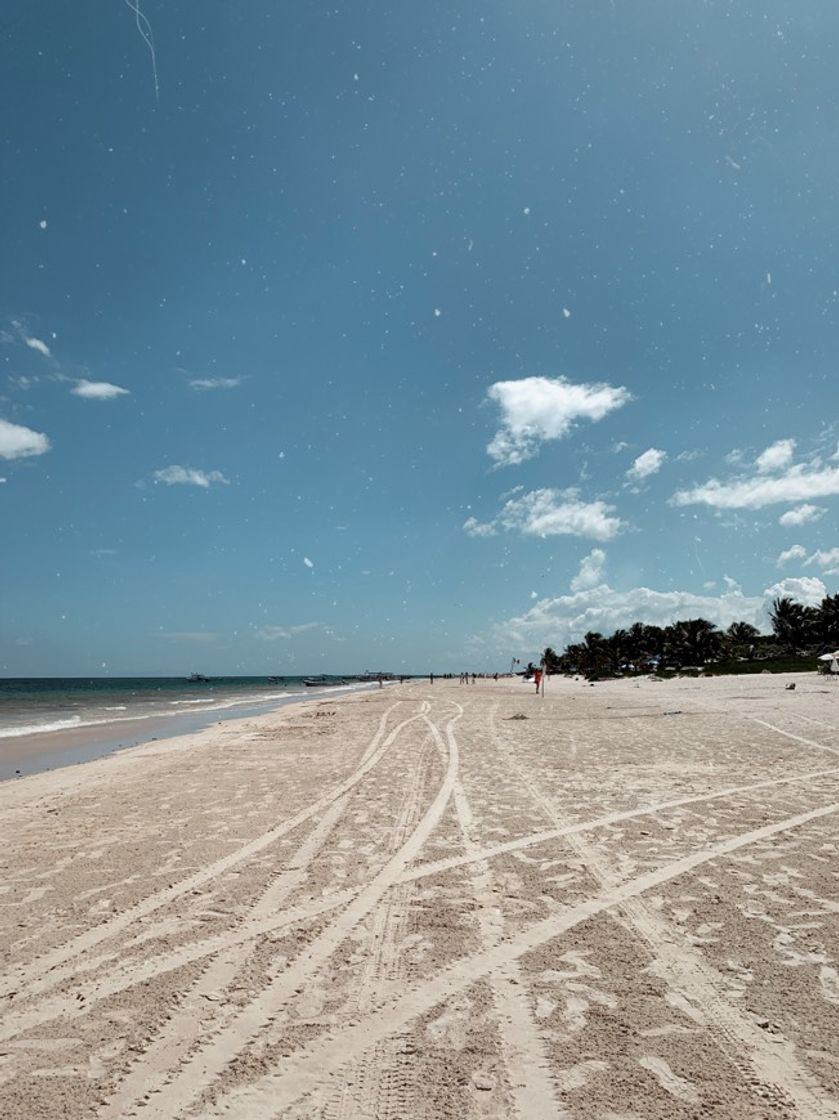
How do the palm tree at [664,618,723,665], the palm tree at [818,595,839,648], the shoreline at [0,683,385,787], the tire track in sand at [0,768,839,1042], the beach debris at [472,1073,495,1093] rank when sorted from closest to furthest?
the beach debris at [472,1073,495,1093] → the tire track in sand at [0,768,839,1042] → the shoreline at [0,683,385,787] → the palm tree at [818,595,839,648] → the palm tree at [664,618,723,665]

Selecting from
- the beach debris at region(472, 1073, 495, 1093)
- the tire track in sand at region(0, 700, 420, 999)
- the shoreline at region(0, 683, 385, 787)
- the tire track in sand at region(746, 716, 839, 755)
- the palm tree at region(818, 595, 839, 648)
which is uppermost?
the palm tree at region(818, 595, 839, 648)

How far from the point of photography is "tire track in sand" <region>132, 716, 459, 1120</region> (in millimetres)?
2951

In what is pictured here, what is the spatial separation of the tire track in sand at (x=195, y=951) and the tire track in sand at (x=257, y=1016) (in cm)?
20

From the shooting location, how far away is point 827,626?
241 ft

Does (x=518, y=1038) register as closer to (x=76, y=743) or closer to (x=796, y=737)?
(x=796, y=737)

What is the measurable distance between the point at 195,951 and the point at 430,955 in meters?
1.72

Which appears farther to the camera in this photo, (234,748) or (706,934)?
(234,748)

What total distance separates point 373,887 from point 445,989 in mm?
1850

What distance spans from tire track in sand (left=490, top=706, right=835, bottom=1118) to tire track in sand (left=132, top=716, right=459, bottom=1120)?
6.94ft

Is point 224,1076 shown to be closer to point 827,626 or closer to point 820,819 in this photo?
point 820,819

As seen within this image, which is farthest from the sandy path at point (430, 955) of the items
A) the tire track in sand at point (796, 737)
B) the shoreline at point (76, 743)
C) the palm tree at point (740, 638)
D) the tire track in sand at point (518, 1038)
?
the palm tree at point (740, 638)

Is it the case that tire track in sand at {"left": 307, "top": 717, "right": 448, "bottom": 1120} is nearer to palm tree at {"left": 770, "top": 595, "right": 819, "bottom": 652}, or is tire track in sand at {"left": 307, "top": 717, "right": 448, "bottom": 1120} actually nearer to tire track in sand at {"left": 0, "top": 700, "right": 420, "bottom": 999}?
tire track in sand at {"left": 0, "top": 700, "right": 420, "bottom": 999}

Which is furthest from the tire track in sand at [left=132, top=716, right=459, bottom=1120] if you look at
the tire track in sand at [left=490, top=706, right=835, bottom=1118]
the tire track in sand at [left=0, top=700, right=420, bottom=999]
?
the tire track in sand at [left=490, top=706, right=835, bottom=1118]

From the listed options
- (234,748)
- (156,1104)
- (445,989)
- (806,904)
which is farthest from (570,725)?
(156,1104)
